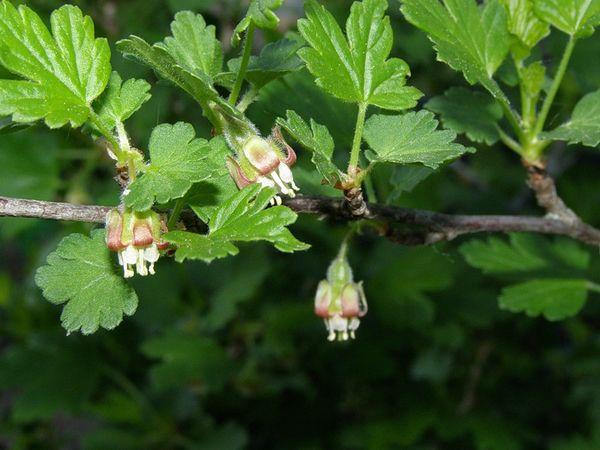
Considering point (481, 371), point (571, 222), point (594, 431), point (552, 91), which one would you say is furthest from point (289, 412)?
point (552, 91)

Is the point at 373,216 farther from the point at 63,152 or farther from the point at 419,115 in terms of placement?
the point at 63,152

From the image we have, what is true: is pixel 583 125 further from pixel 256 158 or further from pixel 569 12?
pixel 256 158

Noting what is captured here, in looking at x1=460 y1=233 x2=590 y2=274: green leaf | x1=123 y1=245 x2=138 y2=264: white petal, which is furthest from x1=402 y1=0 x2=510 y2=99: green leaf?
x1=460 y1=233 x2=590 y2=274: green leaf

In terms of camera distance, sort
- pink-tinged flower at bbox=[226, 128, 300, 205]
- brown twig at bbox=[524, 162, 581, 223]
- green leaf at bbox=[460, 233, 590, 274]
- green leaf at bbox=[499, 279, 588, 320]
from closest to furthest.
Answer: pink-tinged flower at bbox=[226, 128, 300, 205], brown twig at bbox=[524, 162, 581, 223], green leaf at bbox=[499, 279, 588, 320], green leaf at bbox=[460, 233, 590, 274]

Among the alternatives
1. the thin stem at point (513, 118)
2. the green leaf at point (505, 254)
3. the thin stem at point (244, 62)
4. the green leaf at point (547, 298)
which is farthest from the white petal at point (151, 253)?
the green leaf at point (505, 254)

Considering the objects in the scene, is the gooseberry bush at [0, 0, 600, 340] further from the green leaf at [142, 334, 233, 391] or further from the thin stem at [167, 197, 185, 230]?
the green leaf at [142, 334, 233, 391]

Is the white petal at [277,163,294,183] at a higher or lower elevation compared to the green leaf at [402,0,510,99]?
lower

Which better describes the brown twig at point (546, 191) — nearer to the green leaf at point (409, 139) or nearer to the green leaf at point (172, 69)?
the green leaf at point (409, 139)
